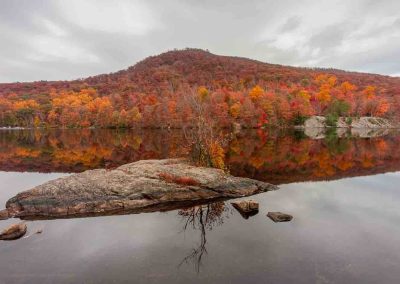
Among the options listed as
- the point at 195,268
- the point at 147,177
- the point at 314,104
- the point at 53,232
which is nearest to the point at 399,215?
the point at 195,268

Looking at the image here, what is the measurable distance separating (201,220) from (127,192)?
16.7 feet

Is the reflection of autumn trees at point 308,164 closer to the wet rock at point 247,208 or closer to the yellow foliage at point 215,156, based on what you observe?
the yellow foliage at point 215,156

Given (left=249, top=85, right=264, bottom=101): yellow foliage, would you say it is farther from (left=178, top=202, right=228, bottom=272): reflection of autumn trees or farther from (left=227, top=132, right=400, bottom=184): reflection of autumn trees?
(left=178, top=202, right=228, bottom=272): reflection of autumn trees

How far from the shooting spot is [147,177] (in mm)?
19391

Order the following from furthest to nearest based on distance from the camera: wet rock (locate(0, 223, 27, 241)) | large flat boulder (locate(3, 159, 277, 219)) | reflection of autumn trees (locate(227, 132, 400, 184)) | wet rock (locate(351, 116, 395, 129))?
wet rock (locate(351, 116, 395, 129)), reflection of autumn trees (locate(227, 132, 400, 184)), large flat boulder (locate(3, 159, 277, 219)), wet rock (locate(0, 223, 27, 241))

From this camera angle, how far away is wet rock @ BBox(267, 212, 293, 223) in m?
14.9

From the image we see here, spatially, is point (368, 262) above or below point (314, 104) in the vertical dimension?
below

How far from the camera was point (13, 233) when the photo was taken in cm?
1320

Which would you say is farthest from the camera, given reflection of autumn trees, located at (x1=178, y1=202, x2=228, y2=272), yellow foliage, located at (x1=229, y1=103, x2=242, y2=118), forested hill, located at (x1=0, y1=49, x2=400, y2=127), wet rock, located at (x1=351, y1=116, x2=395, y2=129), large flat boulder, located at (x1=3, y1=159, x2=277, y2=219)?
wet rock, located at (x1=351, y1=116, x2=395, y2=129)

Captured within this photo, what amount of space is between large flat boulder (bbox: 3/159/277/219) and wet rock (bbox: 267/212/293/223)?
4.09 m

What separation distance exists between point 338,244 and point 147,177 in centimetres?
1167

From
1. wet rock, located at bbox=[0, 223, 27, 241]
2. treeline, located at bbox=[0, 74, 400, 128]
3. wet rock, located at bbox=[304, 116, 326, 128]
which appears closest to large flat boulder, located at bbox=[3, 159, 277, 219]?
wet rock, located at bbox=[0, 223, 27, 241]

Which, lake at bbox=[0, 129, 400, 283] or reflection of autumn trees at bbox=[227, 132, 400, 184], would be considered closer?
lake at bbox=[0, 129, 400, 283]

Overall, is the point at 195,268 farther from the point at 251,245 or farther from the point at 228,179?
the point at 228,179
